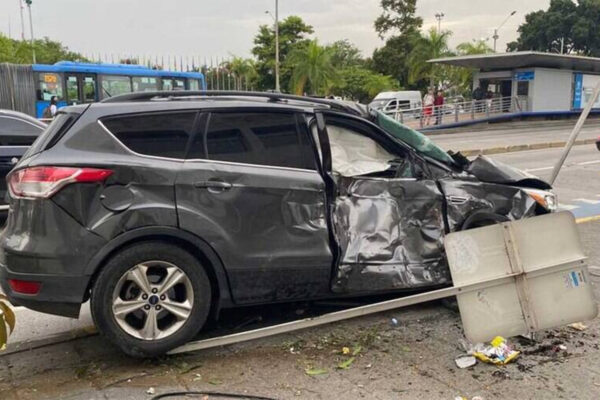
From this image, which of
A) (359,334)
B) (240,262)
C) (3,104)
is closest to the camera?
(240,262)

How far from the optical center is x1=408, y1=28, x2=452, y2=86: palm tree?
41125 millimetres

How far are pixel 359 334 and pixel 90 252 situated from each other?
1911mm

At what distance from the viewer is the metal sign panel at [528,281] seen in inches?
146

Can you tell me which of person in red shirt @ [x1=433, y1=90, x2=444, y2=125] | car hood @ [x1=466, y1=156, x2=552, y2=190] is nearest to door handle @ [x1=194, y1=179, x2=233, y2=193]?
car hood @ [x1=466, y1=156, x2=552, y2=190]

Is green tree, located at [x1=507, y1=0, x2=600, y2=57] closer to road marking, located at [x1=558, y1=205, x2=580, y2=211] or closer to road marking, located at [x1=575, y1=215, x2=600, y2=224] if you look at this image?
road marking, located at [x1=558, y1=205, x2=580, y2=211]

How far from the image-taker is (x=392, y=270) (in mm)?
4121

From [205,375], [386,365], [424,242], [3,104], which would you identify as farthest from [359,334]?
[3,104]

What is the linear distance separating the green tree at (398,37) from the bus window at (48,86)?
107 ft

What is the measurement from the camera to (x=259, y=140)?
396cm

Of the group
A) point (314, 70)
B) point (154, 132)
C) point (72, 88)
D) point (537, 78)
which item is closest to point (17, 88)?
point (72, 88)

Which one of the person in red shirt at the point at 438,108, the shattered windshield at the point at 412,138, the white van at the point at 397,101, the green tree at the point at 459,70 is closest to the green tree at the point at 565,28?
the green tree at the point at 459,70

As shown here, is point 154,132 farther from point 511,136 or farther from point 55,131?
point 511,136

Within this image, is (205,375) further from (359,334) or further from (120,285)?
(359,334)

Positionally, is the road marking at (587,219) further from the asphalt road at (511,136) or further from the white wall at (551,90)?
the white wall at (551,90)
